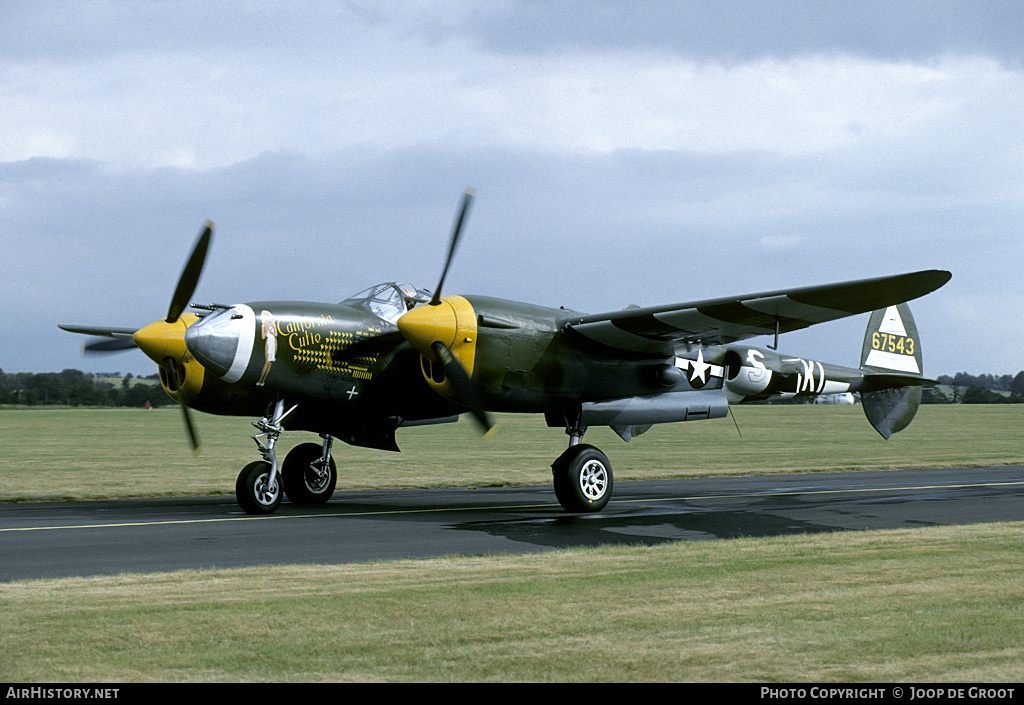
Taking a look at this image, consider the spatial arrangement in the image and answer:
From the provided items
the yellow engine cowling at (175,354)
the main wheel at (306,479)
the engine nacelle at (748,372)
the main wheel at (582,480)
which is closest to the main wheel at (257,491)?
the yellow engine cowling at (175,354)

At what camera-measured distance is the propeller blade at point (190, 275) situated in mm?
16547

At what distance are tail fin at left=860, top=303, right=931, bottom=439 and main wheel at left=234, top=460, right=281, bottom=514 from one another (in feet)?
47.8

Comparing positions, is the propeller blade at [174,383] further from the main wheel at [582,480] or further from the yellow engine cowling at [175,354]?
the main wheel at [582,480]

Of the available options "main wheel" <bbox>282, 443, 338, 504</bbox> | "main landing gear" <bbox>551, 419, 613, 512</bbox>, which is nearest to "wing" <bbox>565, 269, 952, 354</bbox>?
"main landing gear" <bbox>551, 419, 613, 512</bbox>

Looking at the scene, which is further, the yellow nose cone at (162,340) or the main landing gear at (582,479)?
the main landing gear at (582,479)

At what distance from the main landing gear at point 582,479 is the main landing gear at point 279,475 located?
4356 mm

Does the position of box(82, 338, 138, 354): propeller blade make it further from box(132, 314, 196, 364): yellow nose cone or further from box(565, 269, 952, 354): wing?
box(565, 269, 952, 354): wing

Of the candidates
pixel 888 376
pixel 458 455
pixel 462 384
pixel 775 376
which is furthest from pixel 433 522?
pixel 458 455

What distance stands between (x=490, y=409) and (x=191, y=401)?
476cm

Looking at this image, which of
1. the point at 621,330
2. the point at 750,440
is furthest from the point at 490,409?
the point at 750,440

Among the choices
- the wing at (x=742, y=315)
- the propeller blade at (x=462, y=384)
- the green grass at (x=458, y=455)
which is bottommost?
the green grass at (x=458, y=455)

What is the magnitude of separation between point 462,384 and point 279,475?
3.51m
